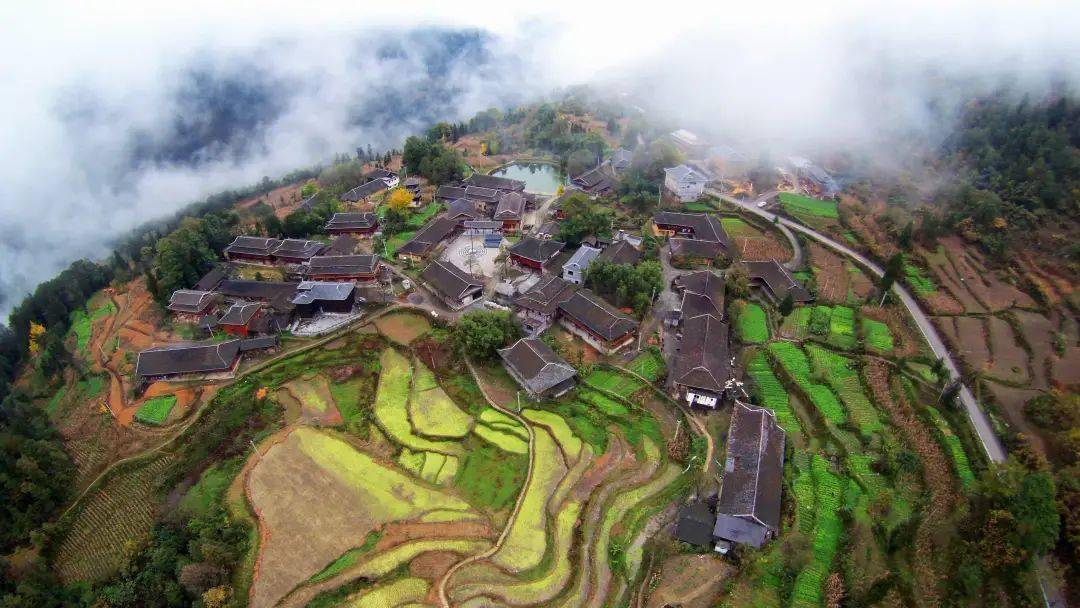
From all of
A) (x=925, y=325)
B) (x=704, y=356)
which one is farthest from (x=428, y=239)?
(x=925, y=325)

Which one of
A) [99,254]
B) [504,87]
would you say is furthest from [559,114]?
[99,254]

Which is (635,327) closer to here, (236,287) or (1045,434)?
(1045,434)

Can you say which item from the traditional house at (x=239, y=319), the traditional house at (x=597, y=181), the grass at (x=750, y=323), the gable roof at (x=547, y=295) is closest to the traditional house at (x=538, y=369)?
the gable roof at (x=547, y=295)

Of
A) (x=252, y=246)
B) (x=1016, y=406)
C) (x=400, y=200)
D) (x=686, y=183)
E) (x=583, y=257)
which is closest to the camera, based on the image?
(x=1016, y=406)

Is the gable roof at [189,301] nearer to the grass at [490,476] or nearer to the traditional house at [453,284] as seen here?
the traditional house at [453,284]

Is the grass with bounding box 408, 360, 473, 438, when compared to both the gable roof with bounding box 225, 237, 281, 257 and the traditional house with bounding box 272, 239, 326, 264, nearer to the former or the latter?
the traditional house with bounding box 272, 239, 326, 264

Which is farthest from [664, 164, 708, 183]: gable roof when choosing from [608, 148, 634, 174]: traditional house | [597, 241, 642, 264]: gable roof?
[597, 241, 642, 264]: gable roof

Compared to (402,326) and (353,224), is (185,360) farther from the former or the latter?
(353,224)
